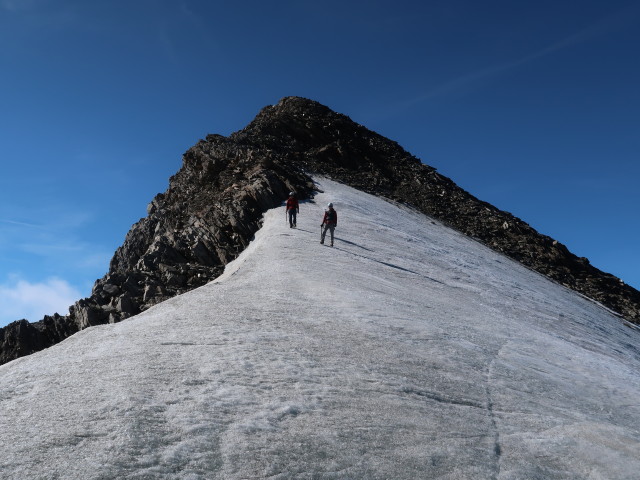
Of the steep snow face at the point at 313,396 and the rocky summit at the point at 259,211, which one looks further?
the rocky summit at the point at 259,211

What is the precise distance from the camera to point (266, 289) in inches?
642

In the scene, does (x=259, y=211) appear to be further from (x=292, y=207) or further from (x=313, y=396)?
(x=313, y=396)

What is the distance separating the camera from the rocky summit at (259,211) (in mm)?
24734

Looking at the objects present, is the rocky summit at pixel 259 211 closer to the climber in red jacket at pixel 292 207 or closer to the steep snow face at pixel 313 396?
the climber in red jacket at pixel 292 207

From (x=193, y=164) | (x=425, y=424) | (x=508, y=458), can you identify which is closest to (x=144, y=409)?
(x=425, y=424)

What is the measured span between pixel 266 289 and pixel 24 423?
8826 millimetres

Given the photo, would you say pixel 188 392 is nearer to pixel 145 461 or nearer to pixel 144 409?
pixel 144 409

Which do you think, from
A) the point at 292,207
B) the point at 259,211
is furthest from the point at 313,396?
the point at 259,211

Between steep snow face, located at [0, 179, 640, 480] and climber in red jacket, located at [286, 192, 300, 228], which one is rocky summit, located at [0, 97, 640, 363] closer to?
climber in red jacket, located at [286, 192, 300, 228]

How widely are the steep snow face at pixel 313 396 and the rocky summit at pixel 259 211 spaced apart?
1067cm

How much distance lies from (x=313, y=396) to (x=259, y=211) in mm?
26416

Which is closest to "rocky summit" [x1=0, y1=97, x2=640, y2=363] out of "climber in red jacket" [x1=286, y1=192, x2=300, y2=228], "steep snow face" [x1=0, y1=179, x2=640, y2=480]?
"climber in red jacket" [x1=286, y1=192, x2=300, y2=228]

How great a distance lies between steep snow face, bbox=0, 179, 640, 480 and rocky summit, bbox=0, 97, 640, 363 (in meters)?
10.7

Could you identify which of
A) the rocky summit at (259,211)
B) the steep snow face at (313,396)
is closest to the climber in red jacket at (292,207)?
the rocky summit at (259,211)
